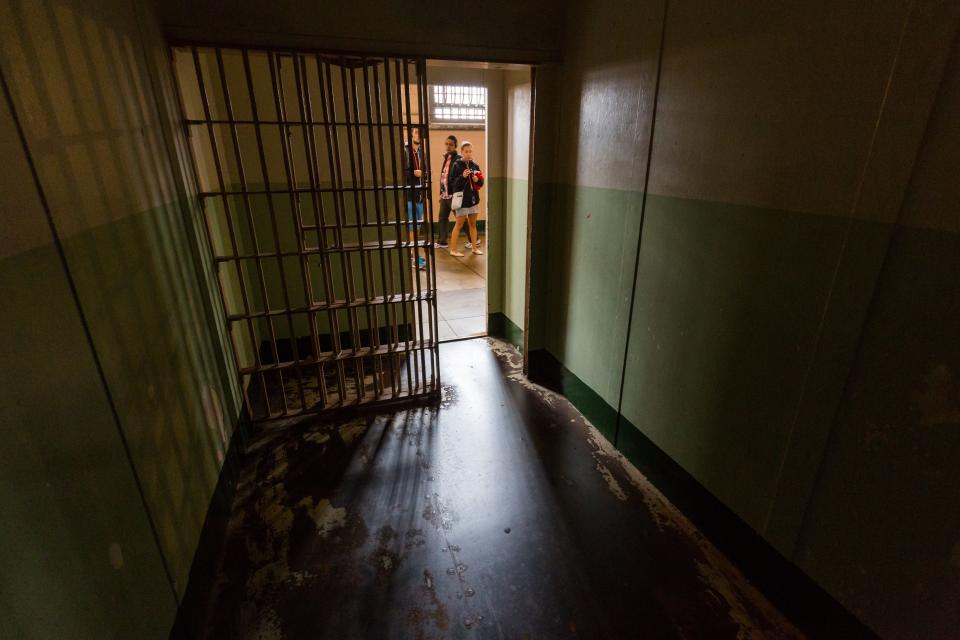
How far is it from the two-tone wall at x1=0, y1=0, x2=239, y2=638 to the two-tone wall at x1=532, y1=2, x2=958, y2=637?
200 cm

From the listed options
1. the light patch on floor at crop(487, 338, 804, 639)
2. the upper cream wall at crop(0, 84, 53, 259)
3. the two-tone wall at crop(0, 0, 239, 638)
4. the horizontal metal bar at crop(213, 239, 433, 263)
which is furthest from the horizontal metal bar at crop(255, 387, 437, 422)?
the upper cream wall at crop(0, 84, 53, 259)

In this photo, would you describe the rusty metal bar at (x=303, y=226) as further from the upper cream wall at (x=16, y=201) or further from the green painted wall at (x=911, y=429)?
the green painted wall at (x=911, y=429)

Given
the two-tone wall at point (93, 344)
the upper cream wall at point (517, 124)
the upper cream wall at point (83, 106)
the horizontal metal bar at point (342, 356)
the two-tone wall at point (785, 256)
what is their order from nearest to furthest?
the two-tone wall at point (93, 344) < the upper cream wall at point (83, 106) < the two-tone wall at point (785, 256) < the horizontal metal bar at point (342, 356) < the upper cream wall at point (517, 124)

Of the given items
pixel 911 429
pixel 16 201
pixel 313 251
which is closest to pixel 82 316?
pixel 16 201

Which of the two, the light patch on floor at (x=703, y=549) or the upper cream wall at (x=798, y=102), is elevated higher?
the upper cream wall at (x=798, y=102)

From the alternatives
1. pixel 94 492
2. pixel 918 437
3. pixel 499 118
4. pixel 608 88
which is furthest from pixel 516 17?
pixel 94 492

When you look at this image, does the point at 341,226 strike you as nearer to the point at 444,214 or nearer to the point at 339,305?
the point at 339,305

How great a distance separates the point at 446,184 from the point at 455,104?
5.54 ft

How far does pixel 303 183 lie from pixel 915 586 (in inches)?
140

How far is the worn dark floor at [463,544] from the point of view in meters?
1.62

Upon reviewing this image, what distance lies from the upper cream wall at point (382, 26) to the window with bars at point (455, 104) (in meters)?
4.45

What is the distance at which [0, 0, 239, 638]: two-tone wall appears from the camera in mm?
898

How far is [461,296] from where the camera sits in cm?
501

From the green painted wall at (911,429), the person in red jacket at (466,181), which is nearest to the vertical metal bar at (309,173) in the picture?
the green painted wall at (911,429)
